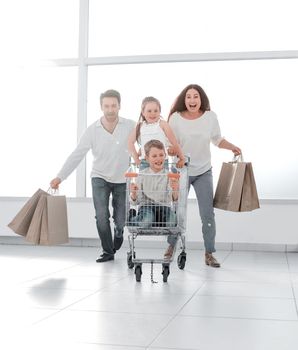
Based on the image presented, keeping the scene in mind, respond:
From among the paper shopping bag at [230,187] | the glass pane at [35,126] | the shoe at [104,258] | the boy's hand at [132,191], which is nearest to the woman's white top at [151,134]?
the boy's hand at [132,191]

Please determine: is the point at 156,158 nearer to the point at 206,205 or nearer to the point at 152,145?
the point at 152,145

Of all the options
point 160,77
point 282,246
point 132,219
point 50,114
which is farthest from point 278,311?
point 50,114

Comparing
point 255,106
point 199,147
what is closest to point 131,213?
point 199,147

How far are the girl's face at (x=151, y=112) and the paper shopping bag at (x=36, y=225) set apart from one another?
0.95 metres

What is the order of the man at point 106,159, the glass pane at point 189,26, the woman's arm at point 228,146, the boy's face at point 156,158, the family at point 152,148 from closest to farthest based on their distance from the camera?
the boy's face at point 156,158
the family at point 152,148
the woman's arm at point 228,146
the man at point 106,159
the glass pane at point 189,26

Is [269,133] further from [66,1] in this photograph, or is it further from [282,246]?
[66,1]

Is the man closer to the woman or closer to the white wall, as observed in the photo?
the woman

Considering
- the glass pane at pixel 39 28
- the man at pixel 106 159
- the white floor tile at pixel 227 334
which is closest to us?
the white floor tile at pixel 227 334

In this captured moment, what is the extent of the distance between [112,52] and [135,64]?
26 centimetres

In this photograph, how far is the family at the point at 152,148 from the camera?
4184 millimetres

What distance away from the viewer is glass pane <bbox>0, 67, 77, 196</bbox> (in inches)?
245

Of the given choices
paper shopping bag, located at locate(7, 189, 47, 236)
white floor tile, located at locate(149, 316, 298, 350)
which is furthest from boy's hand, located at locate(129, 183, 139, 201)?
white floor tile, located at locate(149, 316, 298, 350)

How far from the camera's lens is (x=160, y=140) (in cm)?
415

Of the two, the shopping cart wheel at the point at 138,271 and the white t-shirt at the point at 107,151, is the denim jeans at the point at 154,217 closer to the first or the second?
the shopping cart wheel at the point at 138,271
